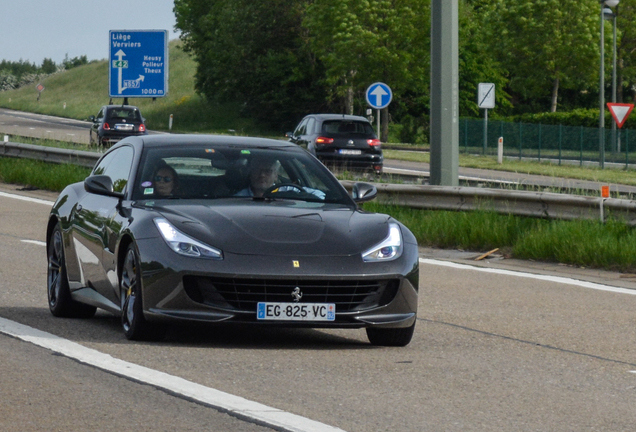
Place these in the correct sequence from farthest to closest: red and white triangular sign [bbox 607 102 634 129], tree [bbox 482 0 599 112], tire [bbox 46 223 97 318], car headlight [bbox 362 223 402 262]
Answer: tree [bbox 482 0 599 112] < red and white triangular sign [bbox 607 102 634 129] < tire [bbox 46 223 97 318] < car headlight [bbox 362 223 402 262]

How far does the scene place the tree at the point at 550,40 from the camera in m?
A: 63.6

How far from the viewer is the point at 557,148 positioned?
4631cm

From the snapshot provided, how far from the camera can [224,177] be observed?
8.52 meters

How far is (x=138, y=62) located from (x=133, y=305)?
80.0 feet

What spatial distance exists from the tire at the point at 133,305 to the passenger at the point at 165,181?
566 mm

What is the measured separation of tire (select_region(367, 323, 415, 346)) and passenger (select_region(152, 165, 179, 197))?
1.59 meters

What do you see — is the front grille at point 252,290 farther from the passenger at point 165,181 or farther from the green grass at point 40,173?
the green grass at point 40,173

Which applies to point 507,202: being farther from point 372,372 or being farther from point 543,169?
point 543,169

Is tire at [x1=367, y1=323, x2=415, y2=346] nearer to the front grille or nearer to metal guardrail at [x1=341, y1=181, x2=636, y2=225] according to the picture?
the front grille

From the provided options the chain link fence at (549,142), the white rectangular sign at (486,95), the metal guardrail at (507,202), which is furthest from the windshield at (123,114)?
the metal guardrail at (507,202)

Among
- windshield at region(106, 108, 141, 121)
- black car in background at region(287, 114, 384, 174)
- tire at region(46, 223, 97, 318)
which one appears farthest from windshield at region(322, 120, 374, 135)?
tire at region(46, 223, 97, 318)

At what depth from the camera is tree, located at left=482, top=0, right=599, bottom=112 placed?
209ft

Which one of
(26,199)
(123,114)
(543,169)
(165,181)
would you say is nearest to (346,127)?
(26,199)

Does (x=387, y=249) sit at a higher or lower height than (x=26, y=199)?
higher
